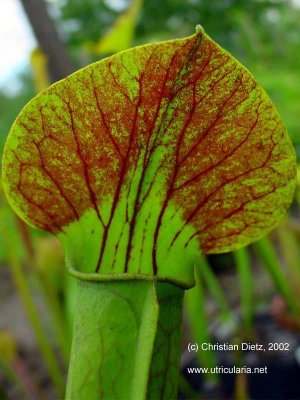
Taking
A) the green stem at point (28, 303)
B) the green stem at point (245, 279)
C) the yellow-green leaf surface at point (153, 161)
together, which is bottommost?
the yellow-green leaf surface at point (153, 161)

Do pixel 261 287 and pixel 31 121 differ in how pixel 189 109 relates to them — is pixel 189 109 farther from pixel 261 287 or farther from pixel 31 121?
pixel 261 287

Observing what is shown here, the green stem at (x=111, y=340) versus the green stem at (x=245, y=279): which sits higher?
the green stem at (x=245, y=279)

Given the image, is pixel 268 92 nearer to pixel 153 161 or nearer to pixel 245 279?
pixel 245 279

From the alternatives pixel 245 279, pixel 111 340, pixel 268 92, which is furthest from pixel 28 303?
pixel 268 92

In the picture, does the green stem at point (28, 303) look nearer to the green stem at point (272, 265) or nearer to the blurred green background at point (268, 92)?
the blurred green background at point (268, 92)

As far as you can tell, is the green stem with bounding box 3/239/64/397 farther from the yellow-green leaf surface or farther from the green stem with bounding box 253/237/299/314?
the yellow-green leaf surface

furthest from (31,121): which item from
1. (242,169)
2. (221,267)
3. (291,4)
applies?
(291,4)

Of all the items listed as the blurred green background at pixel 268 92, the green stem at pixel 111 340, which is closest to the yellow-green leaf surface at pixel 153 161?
the green stem at pixel 111 340

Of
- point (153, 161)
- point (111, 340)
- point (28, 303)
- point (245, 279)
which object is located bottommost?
point (111, 340)

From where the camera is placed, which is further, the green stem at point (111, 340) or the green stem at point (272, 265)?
the green stem at point (272, 265)
